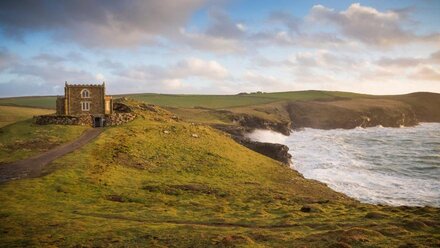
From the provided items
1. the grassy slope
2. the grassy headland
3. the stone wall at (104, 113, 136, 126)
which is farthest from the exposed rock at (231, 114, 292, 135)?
the grassy slope

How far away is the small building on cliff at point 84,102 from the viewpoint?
62.0 meters

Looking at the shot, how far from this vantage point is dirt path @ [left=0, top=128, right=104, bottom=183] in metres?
34.1

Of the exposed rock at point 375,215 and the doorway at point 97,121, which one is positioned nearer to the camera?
the exposed rock at point 375,215

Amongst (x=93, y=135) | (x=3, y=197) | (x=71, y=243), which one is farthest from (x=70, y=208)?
(x=93, y=135)

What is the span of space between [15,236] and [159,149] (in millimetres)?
28978

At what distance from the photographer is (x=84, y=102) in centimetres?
6316

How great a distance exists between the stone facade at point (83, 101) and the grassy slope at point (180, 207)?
539 inches

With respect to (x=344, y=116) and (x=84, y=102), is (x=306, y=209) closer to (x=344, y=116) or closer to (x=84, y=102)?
(x=84, y=102)

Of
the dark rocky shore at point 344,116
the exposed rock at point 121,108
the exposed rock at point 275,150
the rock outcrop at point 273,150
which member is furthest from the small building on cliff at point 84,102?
the dark rocky shore at point 344,116

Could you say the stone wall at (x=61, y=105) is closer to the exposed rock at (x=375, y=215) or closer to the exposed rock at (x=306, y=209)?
the exposed rock at (x=306, y=209)

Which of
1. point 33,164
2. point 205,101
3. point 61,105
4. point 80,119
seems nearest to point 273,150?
point 80,119

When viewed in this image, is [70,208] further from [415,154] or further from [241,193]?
[415,154]

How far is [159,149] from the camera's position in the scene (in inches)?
1905

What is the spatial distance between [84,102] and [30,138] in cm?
1560
